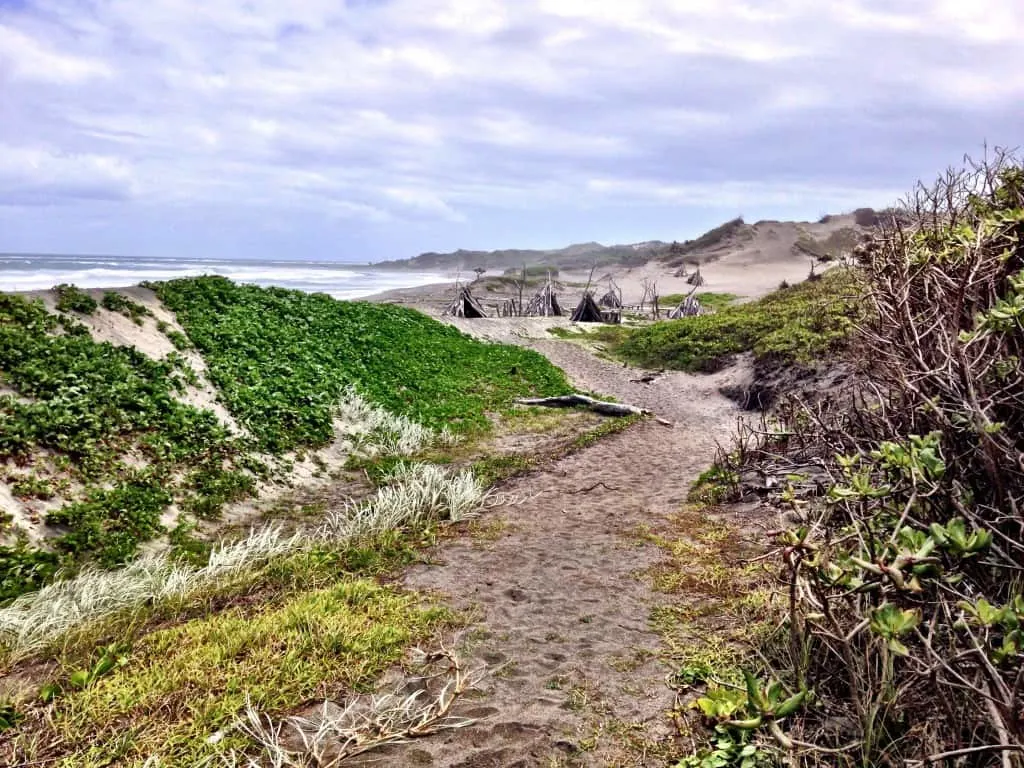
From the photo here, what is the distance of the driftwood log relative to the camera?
1332 centimetres

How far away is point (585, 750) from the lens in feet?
10.9

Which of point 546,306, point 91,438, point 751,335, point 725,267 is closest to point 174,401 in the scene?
point 91,438

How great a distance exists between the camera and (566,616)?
15.9 feet

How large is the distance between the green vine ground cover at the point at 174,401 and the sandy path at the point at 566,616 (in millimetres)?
3261

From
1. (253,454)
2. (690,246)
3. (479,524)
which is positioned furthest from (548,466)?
(690,246)

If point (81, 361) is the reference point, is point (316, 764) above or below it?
below

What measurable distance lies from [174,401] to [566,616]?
6.48 m

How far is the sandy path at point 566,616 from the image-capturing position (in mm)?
3398

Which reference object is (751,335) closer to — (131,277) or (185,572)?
(185,572)

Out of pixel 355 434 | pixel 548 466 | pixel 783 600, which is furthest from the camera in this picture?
pixel 355 434

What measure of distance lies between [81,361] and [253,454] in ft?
7.95

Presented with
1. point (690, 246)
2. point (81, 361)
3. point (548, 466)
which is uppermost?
point (690, 246)

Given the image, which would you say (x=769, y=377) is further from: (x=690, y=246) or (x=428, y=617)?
(x=690, y=246)

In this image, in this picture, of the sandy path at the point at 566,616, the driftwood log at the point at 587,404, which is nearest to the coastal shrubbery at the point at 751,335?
the driftwood log at the point at 587,404
